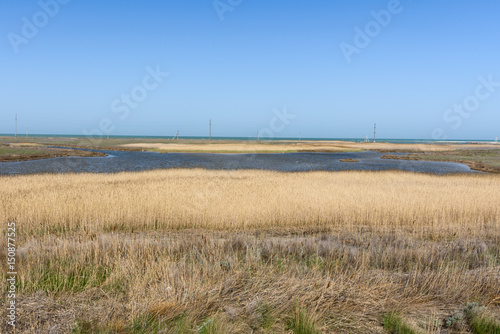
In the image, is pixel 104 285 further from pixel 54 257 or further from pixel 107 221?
pixel 107 221

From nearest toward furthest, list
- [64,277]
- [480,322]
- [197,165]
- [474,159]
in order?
1. [480,322]
2. [64,277]
3. [197,165]
4. [474,159]

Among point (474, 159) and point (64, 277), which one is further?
point (474, 159)

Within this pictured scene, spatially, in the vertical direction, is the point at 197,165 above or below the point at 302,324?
below

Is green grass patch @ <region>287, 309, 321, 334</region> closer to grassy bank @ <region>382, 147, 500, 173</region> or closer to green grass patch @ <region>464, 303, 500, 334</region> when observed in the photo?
green grass patch @ <region>464, 303, 500, 334</region>

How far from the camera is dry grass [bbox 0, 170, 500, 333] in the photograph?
475 cm

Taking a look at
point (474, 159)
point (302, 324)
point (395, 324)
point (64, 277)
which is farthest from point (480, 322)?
point (474, 159)

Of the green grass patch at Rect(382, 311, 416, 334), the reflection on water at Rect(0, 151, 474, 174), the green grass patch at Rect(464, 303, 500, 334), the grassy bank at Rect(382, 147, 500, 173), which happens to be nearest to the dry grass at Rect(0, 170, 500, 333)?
the green grass patch at Rect(382, 311, 416, 334)

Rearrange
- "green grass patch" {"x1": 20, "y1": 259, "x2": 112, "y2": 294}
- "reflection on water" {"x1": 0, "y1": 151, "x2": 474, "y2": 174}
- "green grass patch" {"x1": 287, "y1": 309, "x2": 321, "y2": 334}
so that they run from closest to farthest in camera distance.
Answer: "green grass patch" {"x1": 287, "y1": 309, "x2": 321, "y2": 334} < "green grass patch" {"x1": 20, "y1": 259, "x2": 112, "y2": 294} < "reflection on water" {"x1": 0, "y1": 151, "x2": 474, "y2": 174}

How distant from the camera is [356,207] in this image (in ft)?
45.5

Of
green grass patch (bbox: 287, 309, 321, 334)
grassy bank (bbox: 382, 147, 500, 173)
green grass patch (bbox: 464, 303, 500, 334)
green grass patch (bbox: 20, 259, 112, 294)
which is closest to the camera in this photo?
green grass patch (bbox: 287, 309, 321, 334)

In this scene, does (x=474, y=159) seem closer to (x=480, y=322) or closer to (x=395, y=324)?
(x=480, y=322)

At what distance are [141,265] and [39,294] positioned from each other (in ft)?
5.78

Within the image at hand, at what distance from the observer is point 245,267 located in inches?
251

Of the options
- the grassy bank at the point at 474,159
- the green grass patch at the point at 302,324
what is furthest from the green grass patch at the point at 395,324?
the grassy bank at the point at 474,159
